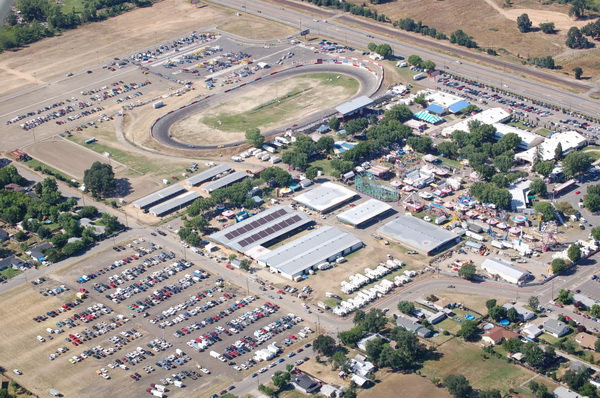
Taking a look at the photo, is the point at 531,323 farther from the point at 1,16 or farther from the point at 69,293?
the point at 1,16

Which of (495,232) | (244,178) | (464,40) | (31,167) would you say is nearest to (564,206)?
(495,232)

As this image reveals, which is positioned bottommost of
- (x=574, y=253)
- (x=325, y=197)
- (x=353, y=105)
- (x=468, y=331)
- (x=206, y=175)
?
(x=468, y=331)

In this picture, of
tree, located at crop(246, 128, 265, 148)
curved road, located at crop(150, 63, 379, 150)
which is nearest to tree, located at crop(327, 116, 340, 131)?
curved road, located at crop(150, 63, 379, 150)

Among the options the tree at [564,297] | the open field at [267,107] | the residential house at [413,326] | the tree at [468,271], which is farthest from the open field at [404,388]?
the open field at [267,107]

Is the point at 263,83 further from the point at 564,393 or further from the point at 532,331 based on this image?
the point at 564,393

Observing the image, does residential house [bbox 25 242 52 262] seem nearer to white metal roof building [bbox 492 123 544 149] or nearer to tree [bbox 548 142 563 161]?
white metal roof building [bbox 492 123 544 149]

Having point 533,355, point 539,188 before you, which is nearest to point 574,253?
point 539,188
